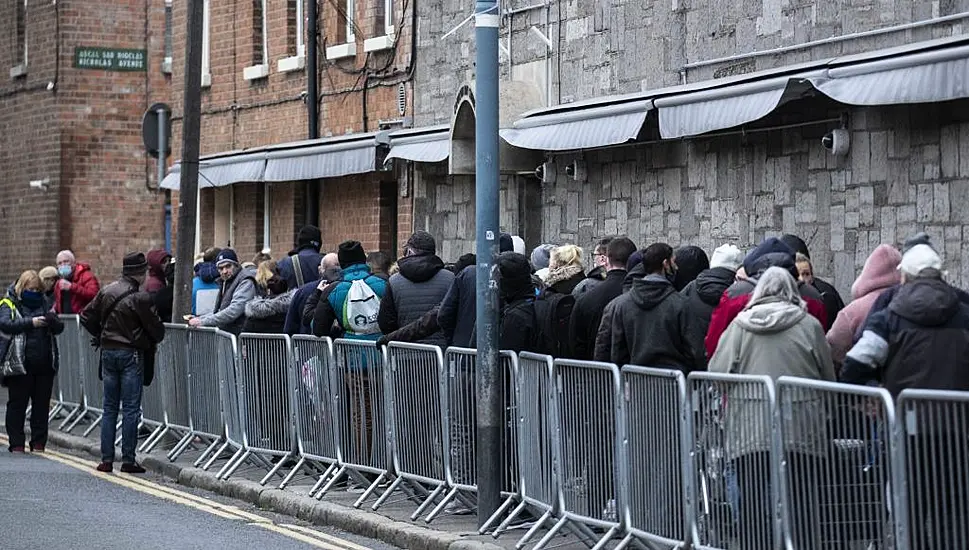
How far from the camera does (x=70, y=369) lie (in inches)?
783

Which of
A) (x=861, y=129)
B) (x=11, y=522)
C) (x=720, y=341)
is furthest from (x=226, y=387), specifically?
(x=720, y=341)

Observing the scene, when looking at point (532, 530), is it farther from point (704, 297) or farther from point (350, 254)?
point (350, 254)

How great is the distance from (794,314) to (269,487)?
5.89m

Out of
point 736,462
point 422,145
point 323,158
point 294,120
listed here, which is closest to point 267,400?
point 422,145

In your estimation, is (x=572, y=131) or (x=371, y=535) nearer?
(x=371, y=535)

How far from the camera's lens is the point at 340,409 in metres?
13.5

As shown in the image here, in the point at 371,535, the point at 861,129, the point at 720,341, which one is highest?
the point at 861,129

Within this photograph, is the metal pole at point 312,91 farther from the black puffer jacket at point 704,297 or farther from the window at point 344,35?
the black puffer jacket at point 704,297

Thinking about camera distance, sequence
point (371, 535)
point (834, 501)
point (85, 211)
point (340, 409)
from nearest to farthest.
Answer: point (834, 501) → point (371, 535) → point (340, 409) → point (85, 211)

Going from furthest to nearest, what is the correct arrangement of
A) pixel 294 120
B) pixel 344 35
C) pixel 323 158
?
1. pixel 294 120
2. pixel 344 35
3. pixel 323 158

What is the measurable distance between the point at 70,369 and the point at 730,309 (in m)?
11.3

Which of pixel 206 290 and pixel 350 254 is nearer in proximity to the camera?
pixel 350 254

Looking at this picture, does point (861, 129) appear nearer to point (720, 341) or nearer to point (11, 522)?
point (720, 341)

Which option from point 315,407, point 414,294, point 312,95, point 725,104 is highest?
point 312,95
